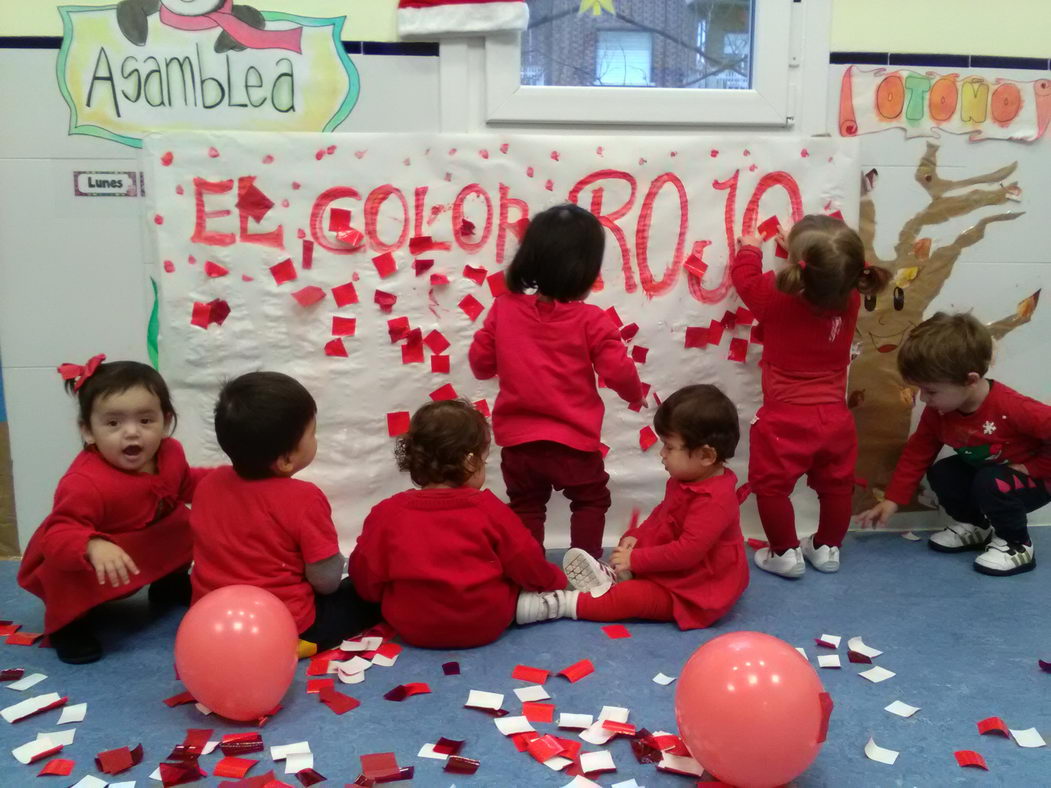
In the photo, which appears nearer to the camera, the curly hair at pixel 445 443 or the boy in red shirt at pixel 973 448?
the curly hair at pixel 445 443

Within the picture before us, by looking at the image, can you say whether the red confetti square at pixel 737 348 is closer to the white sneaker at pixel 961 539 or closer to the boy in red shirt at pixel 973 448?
the boy in red shirt at pixel 973 448

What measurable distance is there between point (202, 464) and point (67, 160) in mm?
902

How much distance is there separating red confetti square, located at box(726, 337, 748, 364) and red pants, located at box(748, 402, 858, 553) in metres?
0.20

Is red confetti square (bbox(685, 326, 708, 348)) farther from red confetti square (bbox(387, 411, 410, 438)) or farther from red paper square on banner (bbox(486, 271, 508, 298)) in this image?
red confetti square (bbox(387, 411, 410, 438))

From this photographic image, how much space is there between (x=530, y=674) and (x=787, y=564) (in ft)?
3.06

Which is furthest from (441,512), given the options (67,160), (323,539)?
(67,160)

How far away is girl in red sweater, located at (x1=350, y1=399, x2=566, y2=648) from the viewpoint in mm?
2070

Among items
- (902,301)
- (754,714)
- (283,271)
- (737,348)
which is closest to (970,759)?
(754,714)

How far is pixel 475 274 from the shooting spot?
2.58 metres

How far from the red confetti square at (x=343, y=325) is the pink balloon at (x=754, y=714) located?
57.0 inches

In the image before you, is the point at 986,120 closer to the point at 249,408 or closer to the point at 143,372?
the point at 249,408

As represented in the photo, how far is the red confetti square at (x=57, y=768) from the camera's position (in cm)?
162

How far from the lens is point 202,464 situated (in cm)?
257

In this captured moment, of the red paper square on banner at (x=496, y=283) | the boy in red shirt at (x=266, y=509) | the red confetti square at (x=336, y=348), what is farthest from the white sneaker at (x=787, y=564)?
the red confetti square at (x=336, y=348)
